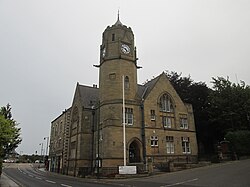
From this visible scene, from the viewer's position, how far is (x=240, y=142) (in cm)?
3359

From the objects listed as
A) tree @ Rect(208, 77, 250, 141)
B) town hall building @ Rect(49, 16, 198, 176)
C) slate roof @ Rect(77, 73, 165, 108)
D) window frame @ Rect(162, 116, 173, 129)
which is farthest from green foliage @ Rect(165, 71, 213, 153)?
window frame @ Rect(162, 116, 173, 129)

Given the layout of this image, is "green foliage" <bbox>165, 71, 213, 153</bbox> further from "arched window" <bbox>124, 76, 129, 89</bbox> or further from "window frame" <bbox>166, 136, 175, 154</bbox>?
"arched window" <bbox>124, 76, 129, 89</bbox>

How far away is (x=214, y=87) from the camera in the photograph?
42.0 metres

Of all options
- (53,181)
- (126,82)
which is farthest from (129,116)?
(53,181)

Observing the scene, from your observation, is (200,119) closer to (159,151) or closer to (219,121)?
(219,121)

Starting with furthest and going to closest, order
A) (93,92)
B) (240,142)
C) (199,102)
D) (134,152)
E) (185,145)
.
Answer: (199,102) < (93,92) < (185,145) < (240,142) < (134,152)

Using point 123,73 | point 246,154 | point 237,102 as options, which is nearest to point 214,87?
point 237,102

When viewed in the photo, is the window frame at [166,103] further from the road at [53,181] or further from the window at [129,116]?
the road at [53,181]

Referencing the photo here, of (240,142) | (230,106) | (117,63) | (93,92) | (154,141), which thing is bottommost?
(240,142)

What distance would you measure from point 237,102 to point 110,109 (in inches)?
817

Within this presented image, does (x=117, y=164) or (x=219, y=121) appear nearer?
(x=117, y=164)

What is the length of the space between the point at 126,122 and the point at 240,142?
1627 cm

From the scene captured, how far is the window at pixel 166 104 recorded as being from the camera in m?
36.4

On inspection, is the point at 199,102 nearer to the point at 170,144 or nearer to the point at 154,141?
the point at 170,144
